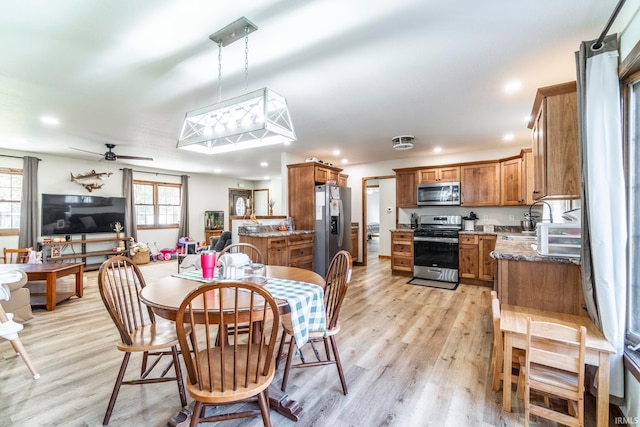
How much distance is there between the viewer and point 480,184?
5176mm

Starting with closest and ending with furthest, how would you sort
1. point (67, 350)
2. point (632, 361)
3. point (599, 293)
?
point (632, 361), point (599, 293), point (67, 350)

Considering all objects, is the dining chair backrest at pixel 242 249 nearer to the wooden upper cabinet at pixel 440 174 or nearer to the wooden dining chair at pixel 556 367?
the wooden dining chair at pixel 556 367

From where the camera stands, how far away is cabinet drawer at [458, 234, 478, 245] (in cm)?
481

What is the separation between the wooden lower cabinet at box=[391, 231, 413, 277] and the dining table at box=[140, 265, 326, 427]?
12.1 ft

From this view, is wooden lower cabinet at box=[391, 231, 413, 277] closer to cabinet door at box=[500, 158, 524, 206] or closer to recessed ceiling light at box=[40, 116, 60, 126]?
cabinet door at box=[500, 158, 524, 206]

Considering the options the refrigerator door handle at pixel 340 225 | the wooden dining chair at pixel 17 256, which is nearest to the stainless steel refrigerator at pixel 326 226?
the refrigerator door handle at pixel 340 225

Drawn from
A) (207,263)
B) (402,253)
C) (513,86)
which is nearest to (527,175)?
(513,86)

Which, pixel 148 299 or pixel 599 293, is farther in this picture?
pixel 599 293

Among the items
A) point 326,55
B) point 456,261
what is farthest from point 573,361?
point 456,261

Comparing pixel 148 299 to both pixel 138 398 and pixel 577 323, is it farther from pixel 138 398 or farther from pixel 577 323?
pixel 577 323

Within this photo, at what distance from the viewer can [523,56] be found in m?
2.31

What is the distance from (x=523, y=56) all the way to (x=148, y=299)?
3.20 m

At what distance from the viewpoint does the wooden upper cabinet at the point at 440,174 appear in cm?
539

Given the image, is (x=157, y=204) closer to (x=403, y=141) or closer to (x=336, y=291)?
(x=403, y=141)
